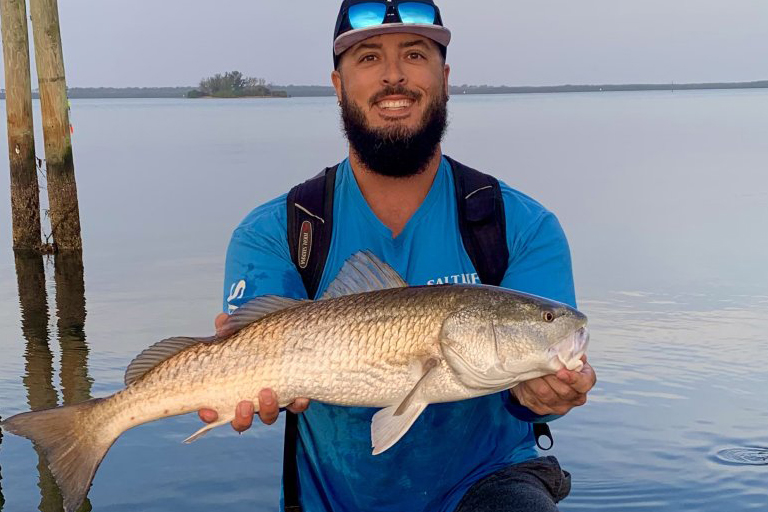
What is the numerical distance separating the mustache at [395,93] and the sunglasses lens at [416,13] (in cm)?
34

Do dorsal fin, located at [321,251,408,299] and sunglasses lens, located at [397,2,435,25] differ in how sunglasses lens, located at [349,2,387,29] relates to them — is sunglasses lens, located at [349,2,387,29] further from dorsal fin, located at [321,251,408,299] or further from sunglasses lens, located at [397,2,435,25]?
dorsal fin, located at [321,251,408,299]

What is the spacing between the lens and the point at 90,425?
12.8 ft

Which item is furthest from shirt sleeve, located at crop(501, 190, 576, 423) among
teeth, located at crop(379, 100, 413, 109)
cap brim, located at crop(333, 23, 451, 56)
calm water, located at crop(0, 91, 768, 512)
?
calm water, located at crop(0, 91, 768, 512)

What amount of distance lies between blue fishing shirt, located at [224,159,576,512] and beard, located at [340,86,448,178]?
0.90 feet

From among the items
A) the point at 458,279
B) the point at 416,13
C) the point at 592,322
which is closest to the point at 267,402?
the point at 458,279

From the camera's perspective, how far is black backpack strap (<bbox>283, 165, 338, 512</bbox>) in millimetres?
4473

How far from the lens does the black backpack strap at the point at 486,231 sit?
175 inches

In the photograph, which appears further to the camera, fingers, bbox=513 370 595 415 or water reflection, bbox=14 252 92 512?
water reflection, bbox=14 252 92 512

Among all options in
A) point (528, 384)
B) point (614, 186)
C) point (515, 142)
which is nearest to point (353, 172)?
point (528, 384)

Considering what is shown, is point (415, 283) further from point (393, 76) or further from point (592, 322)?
point (592, 322)

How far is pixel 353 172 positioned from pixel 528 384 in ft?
4.92

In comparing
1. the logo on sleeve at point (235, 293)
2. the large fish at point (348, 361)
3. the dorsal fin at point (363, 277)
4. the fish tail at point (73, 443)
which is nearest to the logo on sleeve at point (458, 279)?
the dorsal fin at point (363, 277)

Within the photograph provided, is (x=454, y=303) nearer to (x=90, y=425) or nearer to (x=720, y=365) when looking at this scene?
(x=90, y=425)

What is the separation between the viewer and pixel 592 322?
10938 mm
